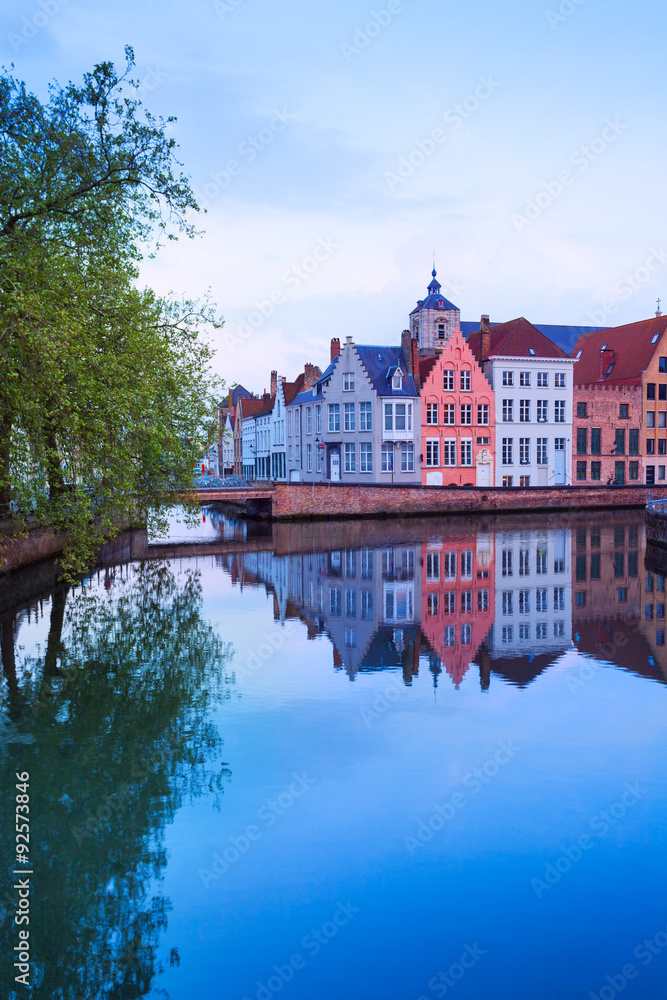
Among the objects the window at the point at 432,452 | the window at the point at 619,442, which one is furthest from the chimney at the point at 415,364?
the window at the point at 619,442

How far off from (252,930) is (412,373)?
51.5 m

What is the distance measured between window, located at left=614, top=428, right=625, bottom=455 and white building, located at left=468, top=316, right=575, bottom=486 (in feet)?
14.1

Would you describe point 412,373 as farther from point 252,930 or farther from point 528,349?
point 252,930

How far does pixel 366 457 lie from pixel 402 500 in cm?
637

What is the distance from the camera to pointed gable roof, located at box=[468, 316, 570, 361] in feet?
194

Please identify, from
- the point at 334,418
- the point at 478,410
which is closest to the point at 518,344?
the point at 478,410

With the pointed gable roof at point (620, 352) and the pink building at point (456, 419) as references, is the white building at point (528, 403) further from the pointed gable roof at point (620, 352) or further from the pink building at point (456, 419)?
the pointed gable roof at point (620, 352)

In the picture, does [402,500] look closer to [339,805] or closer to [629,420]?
[629,420]

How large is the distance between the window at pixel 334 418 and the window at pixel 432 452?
262 inches

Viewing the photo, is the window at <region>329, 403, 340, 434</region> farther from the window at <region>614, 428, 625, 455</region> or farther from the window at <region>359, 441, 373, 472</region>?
the window at <region>614, 428, 625, 455</region>

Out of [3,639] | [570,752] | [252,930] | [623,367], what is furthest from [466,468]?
[252,930]

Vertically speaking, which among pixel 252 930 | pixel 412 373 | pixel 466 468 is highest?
pixel 412 373

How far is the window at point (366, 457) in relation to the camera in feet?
185

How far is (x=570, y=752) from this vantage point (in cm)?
1123
